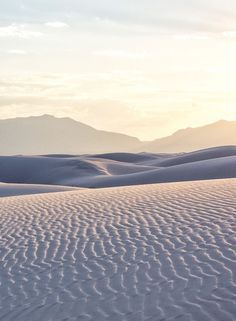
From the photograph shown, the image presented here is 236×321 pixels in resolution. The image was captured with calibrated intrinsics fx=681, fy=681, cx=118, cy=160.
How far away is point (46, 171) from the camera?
40469 millimetres

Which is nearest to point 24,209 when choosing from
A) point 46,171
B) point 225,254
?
point 225,254

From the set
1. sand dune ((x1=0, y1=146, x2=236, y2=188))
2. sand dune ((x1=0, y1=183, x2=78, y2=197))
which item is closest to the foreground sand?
sand dune ((x1=0, y1=183, x2=78, y2=197))

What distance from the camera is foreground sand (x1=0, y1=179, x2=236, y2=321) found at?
6102mm

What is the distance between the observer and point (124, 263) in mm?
7789

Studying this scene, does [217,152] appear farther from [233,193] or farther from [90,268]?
[90,268]

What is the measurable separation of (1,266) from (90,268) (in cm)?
137

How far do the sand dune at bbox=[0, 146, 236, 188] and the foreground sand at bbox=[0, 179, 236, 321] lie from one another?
1455 centimetres

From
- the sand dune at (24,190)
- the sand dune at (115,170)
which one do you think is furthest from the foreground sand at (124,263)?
the sand dune at (115,170)

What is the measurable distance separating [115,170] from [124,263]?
31624mm

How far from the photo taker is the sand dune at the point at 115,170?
90.9 ft

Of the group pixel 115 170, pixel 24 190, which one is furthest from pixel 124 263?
pixel 115 170

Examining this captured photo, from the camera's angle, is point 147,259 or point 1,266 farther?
point 1,266

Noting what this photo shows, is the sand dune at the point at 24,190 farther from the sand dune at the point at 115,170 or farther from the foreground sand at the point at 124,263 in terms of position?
the foreground sand at the point at 124,263

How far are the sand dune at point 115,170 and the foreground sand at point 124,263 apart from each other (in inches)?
573
